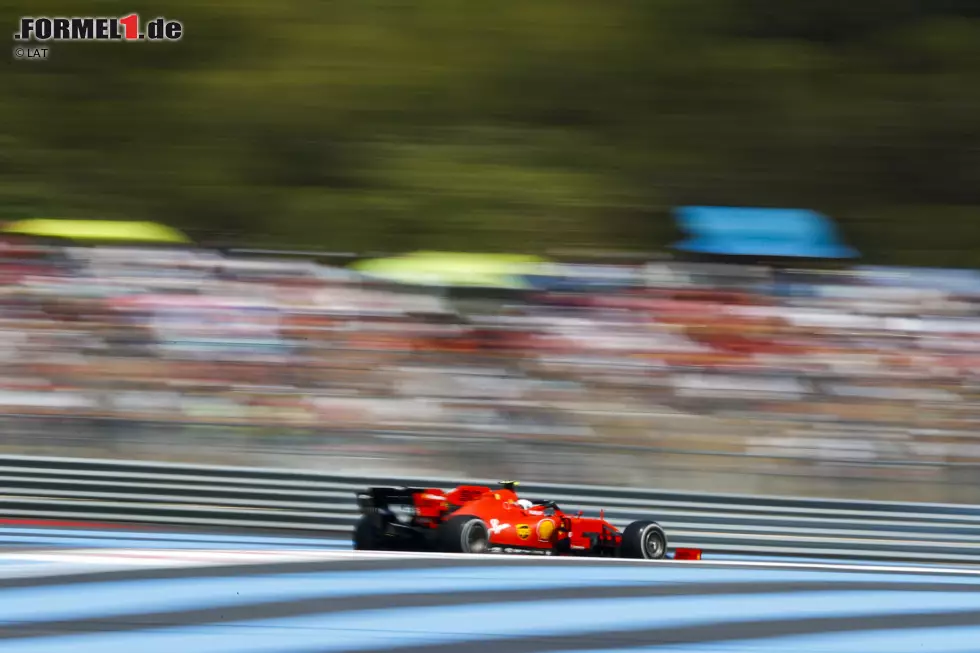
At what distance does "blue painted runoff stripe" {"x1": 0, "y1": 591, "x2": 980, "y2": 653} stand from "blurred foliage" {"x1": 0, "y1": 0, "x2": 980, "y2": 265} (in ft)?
22.9

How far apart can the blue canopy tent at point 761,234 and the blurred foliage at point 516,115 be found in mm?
497

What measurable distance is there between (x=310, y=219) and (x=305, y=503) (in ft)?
16.3

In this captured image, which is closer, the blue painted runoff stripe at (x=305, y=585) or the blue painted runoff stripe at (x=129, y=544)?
the blue painted runoff stripe at (x=305, y=585)

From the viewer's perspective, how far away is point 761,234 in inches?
385

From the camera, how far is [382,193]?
10953mm

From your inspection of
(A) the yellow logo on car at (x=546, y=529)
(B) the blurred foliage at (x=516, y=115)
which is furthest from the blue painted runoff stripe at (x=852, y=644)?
(B) the blurred foliage at (x=516, y=115)

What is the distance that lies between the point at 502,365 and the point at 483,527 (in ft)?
5.79

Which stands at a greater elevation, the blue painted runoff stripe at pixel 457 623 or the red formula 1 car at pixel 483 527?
the red formula 1 car at pixel 483 527

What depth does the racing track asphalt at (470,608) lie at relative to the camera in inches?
135

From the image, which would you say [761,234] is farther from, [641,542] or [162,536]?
[162,536]

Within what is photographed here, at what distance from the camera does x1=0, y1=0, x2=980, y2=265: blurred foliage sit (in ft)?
36.3

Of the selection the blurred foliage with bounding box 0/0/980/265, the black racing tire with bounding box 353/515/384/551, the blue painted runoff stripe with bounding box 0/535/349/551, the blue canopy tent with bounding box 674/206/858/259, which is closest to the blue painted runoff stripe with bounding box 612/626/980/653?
the black racing tire with bounding box 353/515/384/551
